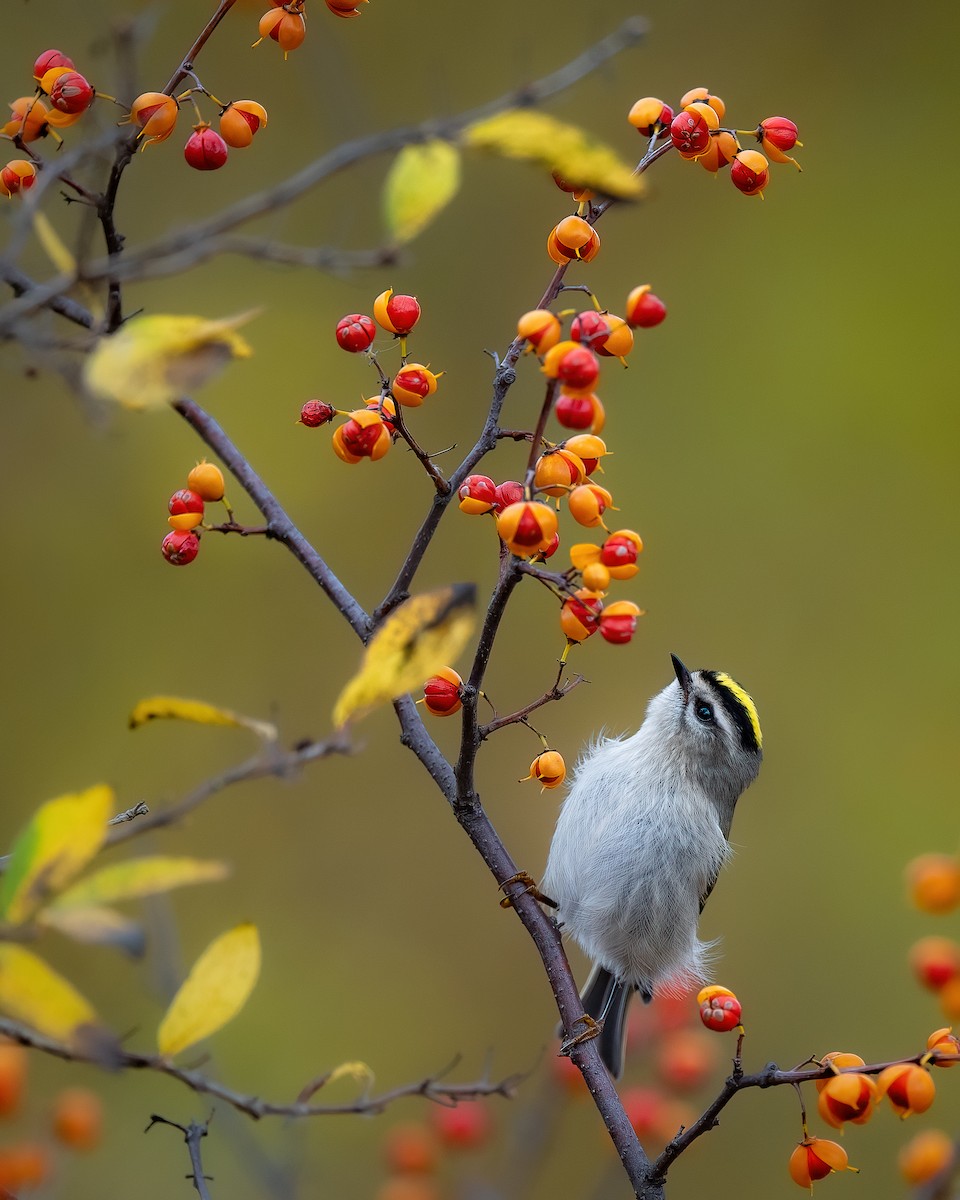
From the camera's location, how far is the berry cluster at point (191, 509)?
956 millimetres

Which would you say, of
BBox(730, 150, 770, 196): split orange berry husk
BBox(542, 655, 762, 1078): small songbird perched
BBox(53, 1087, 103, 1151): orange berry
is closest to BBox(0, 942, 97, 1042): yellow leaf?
BBox(53, 1087, 103, 1151): orange berry

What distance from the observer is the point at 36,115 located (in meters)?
0.83

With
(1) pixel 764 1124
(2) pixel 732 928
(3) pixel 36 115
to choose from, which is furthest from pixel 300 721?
(3) pixel 36 115

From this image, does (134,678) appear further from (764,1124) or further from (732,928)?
(764,1124)

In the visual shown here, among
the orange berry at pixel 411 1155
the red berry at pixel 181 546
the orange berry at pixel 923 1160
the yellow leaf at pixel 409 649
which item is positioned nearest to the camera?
the yellow leaf at pixel 409 649

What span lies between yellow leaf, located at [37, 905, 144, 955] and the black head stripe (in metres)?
1.44

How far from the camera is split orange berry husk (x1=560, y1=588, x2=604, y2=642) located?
0.84 meters

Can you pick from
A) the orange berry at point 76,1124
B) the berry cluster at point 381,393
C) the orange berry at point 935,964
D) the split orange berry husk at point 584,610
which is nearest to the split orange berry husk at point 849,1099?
the orange berry at point 935,964

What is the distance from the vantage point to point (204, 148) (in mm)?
923

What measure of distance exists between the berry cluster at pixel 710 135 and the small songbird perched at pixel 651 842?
0.98m

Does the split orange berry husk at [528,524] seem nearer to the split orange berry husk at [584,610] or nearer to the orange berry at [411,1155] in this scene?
the split orange berry husk at [584,610]

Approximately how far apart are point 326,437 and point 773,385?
1.14m

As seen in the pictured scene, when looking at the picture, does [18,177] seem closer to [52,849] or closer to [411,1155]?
[52,849]

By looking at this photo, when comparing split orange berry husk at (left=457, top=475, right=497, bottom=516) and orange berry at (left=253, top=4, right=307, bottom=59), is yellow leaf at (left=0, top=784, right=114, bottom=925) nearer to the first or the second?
split orange berry husk at (left=457, top=475, right=497, bottom=516)
